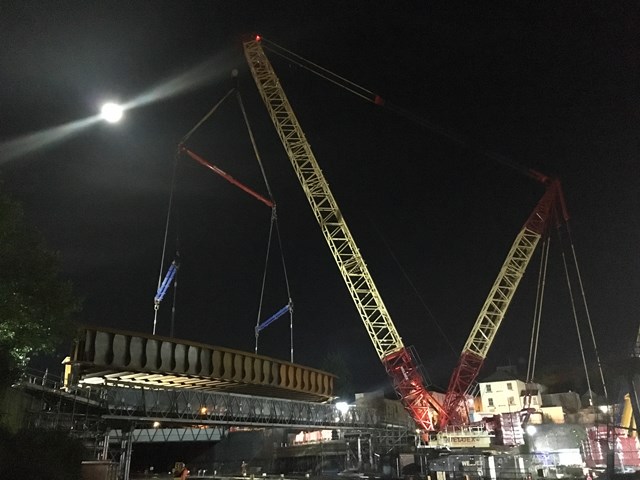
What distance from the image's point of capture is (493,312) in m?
56.5

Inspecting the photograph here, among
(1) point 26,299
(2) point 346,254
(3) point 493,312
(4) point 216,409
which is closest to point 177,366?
(1) point 26,299

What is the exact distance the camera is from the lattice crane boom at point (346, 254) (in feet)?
161

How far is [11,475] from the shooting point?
557 inches

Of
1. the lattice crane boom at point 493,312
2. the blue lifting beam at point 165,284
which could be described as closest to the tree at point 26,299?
the blue lifting beam at point 165,284

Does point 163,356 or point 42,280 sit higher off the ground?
point 42,280

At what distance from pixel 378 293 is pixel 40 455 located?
39977mm

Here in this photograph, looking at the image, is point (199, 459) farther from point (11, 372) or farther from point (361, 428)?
point (11, 372)

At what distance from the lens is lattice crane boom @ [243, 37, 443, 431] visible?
49.1 meters

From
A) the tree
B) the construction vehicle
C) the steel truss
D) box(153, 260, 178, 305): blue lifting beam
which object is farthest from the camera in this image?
the construction vehicle

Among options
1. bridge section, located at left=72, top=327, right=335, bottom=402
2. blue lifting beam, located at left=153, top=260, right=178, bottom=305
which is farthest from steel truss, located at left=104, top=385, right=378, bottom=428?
blue lifting beam, located at left=153, top=260, right=178, bottom=305

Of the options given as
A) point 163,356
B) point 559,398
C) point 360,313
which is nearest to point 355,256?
point 360,313

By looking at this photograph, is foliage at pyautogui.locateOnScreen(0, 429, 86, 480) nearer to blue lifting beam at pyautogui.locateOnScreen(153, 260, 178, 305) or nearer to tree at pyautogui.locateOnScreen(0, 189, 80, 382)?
tree at pyautogui.locateOnScreen(0, 189, 80, 382)

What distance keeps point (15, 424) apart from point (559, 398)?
78.2 meters

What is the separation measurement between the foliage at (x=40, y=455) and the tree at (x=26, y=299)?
104 inches
